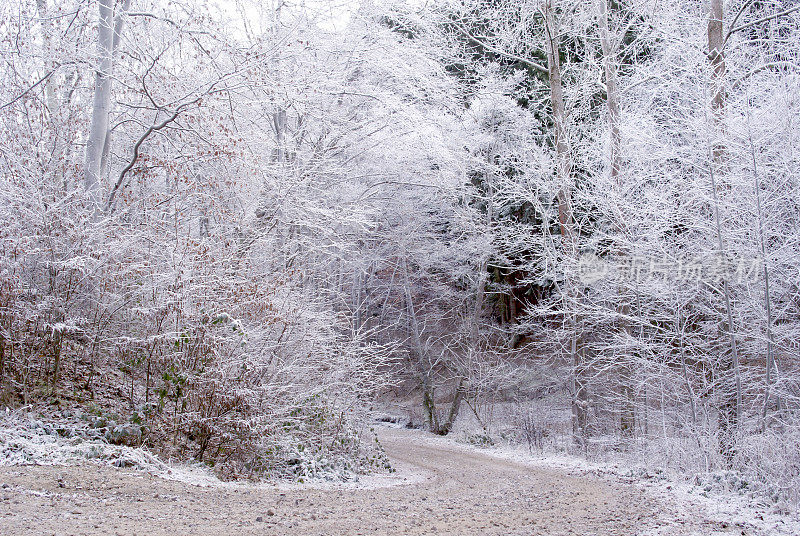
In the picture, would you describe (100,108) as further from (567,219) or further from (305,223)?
(567,219)

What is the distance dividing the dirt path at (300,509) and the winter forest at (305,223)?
4.04ft

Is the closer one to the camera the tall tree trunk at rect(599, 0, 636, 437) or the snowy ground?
the snowy ground

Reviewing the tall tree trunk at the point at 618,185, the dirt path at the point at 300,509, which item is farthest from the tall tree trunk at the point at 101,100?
the tall tree trunk at the point at 618,185

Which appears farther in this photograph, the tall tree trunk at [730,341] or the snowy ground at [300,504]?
the tall tree trunk at [730,341]

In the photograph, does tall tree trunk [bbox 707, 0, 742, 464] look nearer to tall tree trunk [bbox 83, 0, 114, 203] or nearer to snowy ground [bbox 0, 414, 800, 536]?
snowy ground [bbox 0, 414, 800, 536]

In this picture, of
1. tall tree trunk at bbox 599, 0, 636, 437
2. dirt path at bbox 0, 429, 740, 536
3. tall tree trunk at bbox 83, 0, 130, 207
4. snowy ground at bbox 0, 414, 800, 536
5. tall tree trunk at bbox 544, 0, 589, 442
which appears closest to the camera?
dirt path at bbox 0, 429, 740, 536

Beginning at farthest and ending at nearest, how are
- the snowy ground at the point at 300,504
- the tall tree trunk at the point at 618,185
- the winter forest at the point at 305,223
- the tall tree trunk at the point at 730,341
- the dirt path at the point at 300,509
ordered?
1. the tall tree trunk at the point at 618,185
2. the tall tree trunk at the point at 730,341
3. the winter forest at the point at 305,223
4. the snowy ground at the point at 300,504
5. the dirt path at the point at 300,509

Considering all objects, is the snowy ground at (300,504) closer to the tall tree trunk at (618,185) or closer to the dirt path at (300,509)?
the dirt path at (300,509)

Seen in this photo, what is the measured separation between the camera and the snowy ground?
4543mm

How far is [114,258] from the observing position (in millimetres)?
7945

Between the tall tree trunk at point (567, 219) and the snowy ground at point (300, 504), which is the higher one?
the tall tree trunk at point (567, 219)

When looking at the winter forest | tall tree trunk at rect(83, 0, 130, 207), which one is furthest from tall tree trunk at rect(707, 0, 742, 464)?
tall tree trunk at rect(83, 0, 130, 207)

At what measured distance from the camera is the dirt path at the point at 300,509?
441cm

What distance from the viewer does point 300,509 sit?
18.3ft
